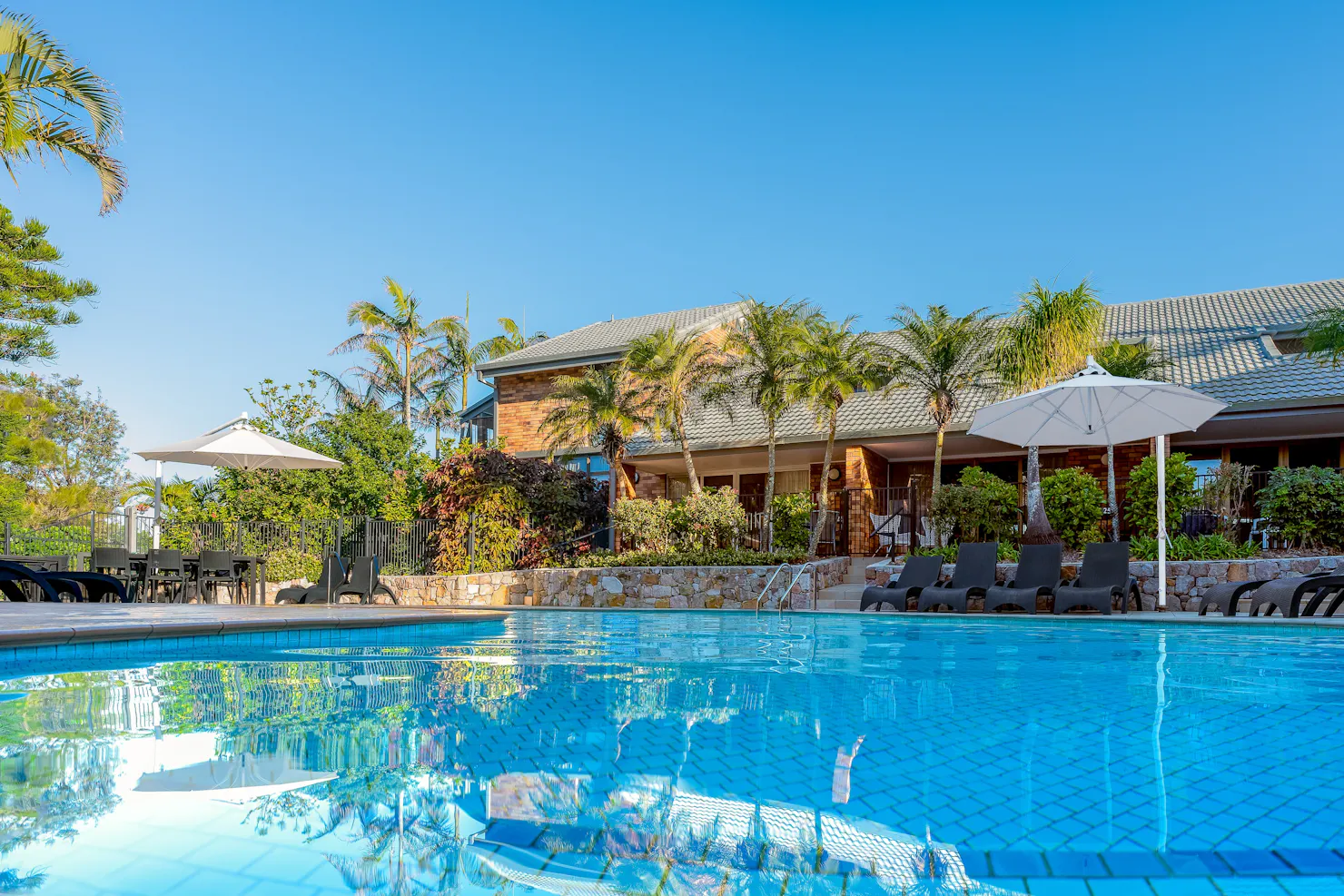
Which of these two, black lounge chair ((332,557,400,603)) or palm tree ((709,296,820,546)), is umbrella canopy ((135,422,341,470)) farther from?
palm tree ((709,296,820,546))

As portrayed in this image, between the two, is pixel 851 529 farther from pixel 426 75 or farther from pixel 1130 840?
pixel 1130 840

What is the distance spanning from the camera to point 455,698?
5.22 metres

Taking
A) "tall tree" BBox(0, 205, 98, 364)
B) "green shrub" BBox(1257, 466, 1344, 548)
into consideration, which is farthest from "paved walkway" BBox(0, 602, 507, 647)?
"tall tree" BBox(0, 205, 98, 364)

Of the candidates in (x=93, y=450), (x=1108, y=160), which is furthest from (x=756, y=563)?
(x=93, y=450)

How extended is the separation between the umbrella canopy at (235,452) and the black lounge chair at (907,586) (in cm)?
946

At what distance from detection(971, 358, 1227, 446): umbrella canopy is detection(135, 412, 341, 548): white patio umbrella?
1130cm

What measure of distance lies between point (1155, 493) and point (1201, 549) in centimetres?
144

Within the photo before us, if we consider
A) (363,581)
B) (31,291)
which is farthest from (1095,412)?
(31,291)

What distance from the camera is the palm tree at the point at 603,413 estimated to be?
20.2 m

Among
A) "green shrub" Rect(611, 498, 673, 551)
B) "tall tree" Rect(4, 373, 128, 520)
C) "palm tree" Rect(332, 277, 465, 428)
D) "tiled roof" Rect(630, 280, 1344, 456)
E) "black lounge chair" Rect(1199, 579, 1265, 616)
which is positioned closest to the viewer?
"black lounge chair" Rect(1199, 579, 1265, 616)

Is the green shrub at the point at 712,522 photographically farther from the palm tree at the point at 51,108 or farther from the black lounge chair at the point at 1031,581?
the palm tree at the point at 51,108

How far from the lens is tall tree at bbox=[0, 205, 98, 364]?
20047mm

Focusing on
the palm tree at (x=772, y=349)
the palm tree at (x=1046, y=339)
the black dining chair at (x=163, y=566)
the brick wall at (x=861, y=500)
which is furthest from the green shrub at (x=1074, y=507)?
the black dining chair at (x=163, y=566)

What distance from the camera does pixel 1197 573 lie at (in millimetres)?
14023
